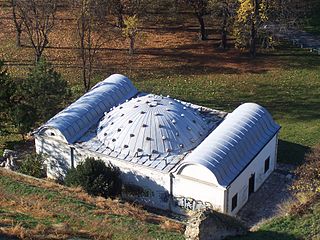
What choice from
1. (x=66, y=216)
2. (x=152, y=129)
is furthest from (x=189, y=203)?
(x=66, y=216)

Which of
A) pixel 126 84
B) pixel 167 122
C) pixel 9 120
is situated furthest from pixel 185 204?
pixel 9 120

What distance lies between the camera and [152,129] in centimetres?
4062

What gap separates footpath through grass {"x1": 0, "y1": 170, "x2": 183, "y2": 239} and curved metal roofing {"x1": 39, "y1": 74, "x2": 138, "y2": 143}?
440cm

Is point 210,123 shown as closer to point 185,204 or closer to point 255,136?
point 255,136

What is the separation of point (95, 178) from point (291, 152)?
15.1 m

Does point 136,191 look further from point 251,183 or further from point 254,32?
point 254,32

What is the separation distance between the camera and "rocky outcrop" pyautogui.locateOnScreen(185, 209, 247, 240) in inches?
1149

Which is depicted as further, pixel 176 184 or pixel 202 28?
pixel 202 28

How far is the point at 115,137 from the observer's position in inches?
1617

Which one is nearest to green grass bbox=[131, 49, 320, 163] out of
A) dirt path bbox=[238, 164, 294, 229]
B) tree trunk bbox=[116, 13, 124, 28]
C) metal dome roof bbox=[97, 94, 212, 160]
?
dirt path bbox=[238, 164, 294, 229]

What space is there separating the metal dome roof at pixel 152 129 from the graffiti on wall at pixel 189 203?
2.92 meters

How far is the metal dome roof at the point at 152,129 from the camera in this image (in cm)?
4016

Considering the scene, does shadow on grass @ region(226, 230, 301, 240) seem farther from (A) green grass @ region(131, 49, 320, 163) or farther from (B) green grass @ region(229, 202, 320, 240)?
(A) green grass @ region(131, 49, 320, 163)

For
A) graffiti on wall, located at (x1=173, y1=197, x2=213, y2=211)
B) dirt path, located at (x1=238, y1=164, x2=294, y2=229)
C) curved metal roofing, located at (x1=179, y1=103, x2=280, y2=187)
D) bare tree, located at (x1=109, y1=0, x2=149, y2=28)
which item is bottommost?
dirt path, located at (x1=238, y1=164, x2=294, y2=229)
